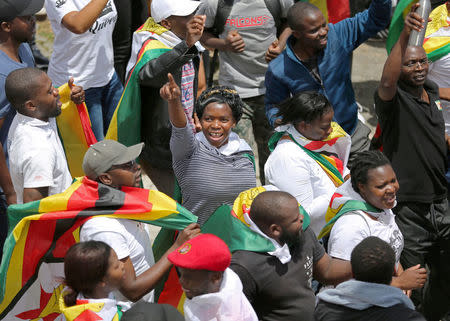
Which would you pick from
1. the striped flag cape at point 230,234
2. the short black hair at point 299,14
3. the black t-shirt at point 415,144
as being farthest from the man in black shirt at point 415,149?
the striped flag cape at point 230,234

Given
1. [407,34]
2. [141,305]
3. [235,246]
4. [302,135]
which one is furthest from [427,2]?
[141,305]

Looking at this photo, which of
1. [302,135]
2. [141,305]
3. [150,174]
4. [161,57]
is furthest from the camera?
[150,174]

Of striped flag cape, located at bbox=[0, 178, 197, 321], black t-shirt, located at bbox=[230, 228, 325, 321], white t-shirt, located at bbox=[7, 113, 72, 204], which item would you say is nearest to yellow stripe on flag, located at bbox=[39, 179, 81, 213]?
striped flag cape, located at bbox=[0, 178, 197, 321]

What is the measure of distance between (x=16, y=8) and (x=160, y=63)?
1007 millimetres

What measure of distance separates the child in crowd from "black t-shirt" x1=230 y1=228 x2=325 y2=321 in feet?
2.13

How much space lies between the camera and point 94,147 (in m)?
3.77

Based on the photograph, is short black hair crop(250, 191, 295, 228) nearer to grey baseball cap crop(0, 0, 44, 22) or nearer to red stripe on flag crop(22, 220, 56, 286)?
red stripe on flag crop(22, 220, 56, 286)

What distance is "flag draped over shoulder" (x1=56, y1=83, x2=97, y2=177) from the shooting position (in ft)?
15.6

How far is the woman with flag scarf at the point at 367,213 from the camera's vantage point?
3.75m

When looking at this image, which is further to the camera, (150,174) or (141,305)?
(150,174)

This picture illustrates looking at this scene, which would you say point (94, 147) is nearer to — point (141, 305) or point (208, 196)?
point (208, 196)

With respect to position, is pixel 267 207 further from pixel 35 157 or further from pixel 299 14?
pixel 299 14

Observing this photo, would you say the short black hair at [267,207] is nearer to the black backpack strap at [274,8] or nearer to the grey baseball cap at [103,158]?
the grey baseball cap at [103,158]

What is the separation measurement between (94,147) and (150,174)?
188 centimetres
